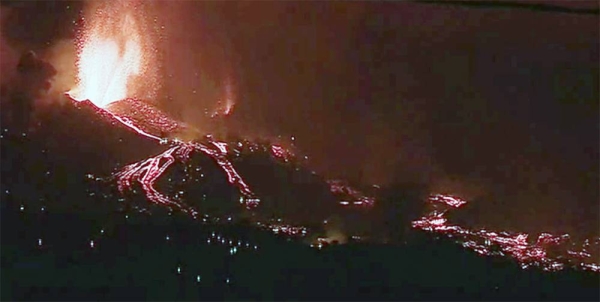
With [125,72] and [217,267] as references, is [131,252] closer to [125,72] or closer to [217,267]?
[217,267]

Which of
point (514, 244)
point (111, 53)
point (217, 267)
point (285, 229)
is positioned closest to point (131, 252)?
point (217, 267)

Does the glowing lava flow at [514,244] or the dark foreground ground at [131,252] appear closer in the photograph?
the dark foreground ground at [131,252]

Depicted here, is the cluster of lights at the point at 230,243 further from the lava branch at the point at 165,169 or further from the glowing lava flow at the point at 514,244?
the glowing lava flow at the point at 514,244

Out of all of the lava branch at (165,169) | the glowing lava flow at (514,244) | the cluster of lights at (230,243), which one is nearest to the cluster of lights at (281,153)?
the lava branch at (165,169)

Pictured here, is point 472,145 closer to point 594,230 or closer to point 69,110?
point 594,230

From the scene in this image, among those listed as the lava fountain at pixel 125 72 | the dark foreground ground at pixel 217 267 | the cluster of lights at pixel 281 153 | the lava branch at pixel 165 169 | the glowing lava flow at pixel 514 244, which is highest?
the lava fountain at pixel 125 72

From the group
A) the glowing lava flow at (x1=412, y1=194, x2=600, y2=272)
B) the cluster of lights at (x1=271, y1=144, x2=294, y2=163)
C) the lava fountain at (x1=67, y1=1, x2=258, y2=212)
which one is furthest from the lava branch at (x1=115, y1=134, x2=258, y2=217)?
the glowing lava flow at (x1=412, y1=194, x2=600, y2=272)

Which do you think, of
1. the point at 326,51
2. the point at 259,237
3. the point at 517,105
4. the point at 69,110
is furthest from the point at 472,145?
the point at 69,110
